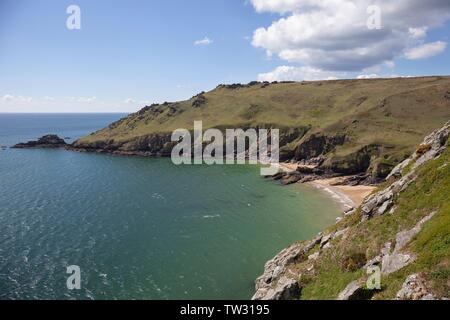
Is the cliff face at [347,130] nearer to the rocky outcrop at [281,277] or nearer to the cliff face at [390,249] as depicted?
the rocky outcrop at [281,277]

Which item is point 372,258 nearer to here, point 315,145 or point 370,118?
point 315,145

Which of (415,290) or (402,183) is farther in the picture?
(402,183)

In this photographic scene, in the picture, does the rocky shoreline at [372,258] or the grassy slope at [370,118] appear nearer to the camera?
the rocky shoreline at [372,258]

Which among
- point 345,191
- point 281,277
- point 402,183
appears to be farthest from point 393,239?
point 345,191


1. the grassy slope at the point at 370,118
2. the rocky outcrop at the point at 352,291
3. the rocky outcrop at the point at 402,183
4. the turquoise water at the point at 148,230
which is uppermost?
the grassy slope at the point at 370,118

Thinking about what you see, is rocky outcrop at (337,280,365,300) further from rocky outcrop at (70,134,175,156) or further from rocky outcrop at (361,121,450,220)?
rocky outcrop at (70,134,175,156)

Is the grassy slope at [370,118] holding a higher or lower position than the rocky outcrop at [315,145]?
higher

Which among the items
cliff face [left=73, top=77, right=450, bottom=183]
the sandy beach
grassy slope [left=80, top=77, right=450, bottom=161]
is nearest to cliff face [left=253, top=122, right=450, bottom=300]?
the sandy beach

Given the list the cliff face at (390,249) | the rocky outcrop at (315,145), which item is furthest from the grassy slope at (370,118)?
the cliff face at (390,249)
